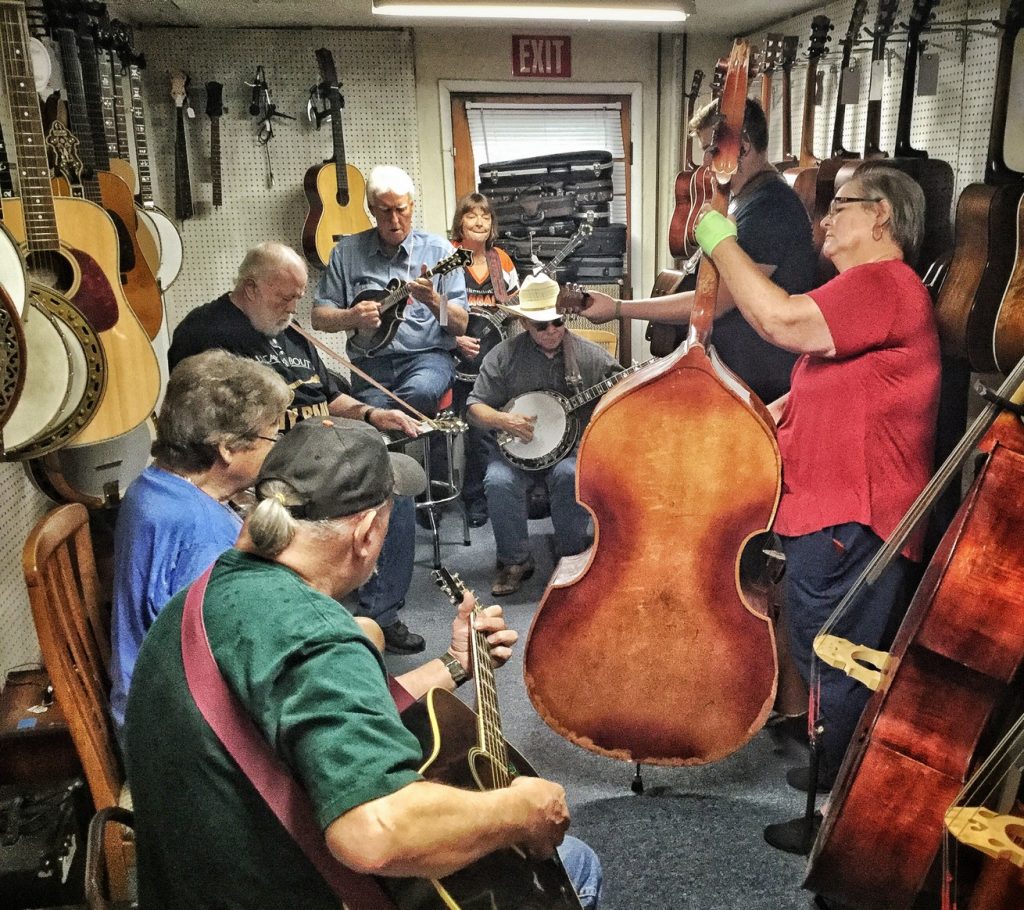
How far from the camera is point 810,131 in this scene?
358 cm

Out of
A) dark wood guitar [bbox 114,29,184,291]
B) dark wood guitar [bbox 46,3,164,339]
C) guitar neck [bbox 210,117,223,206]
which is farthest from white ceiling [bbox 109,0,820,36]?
dark wood guitar [bbox 46,3,164,339]

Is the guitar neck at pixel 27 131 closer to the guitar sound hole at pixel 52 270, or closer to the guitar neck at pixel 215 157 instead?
the guitar sound hole at pixel 52 270

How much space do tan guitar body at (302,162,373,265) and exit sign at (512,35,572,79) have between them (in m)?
1.20

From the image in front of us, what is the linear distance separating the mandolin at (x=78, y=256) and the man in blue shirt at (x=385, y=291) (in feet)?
5.13

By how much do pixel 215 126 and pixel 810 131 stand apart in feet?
10.3

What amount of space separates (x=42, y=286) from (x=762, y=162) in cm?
189

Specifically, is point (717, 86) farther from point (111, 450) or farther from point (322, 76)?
point (322, 76)

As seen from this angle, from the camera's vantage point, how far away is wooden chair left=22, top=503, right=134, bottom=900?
178 centimetres

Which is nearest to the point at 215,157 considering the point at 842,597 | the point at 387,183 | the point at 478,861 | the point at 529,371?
the point at 387,183

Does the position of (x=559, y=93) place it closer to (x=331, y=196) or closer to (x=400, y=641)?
(x=331, y=196)

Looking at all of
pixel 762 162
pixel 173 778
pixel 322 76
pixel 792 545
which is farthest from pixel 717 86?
pixel 322 76

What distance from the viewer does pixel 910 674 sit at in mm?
1688

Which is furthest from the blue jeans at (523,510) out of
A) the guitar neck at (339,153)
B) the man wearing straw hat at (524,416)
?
the guitar neck at (339,153)

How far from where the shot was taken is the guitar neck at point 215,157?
473 centimetres
